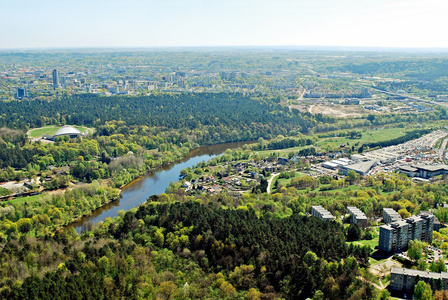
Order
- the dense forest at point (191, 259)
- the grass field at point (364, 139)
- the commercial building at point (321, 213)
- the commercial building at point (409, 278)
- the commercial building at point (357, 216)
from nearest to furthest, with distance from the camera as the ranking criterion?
the commercial building at point (409, 278), the dense forest at point (191, 259), the commercial building at point (357, 216), the commercial building at point (321, 213), the grass field at point (364, 139)

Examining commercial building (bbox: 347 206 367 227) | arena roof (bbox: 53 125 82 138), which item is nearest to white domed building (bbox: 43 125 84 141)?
arena roof (bbox: 53 125 82 138)

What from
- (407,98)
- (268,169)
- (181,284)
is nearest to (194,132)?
(268,169)

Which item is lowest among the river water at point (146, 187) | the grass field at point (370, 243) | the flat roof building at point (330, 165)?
the river water at point (146, 187)

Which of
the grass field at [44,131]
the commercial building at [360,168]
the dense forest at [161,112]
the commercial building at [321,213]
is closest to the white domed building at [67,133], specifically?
the grass field at [44,131]

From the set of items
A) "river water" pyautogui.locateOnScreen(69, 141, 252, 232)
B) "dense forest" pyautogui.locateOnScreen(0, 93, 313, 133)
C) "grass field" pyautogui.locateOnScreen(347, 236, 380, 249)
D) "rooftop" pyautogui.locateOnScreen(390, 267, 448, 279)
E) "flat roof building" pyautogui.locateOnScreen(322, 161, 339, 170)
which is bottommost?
"river water" pyautogui.locateOnScreen(69, 141, 252, 232)

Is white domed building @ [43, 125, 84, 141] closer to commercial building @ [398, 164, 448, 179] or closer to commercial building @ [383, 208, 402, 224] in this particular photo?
commercial building @ [398, 164, 448, 179]

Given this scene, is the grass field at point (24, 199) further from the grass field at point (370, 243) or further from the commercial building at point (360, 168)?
the commercial building at point (360, 168)
